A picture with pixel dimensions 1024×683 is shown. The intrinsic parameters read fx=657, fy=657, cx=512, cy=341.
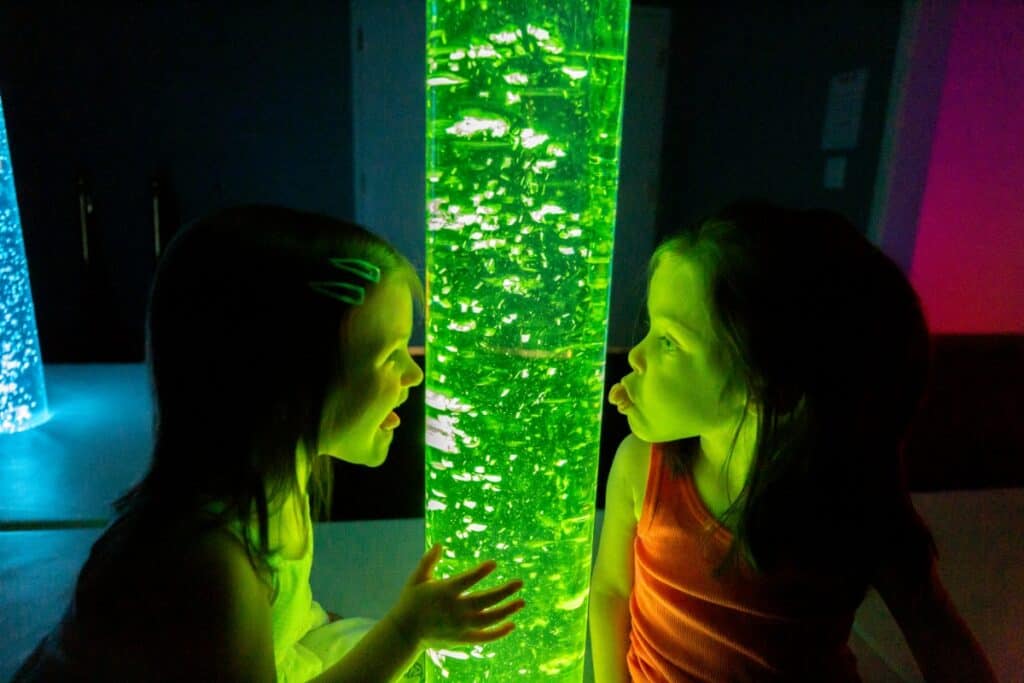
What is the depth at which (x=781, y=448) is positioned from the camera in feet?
2.08

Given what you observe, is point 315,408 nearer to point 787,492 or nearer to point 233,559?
point 233,559

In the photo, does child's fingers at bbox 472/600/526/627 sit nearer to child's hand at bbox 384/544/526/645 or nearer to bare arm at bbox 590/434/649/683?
child's hand at bbox 384/544/526/645

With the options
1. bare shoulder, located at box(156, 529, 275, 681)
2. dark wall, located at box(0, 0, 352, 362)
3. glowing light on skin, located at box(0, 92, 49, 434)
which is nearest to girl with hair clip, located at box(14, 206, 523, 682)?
bare shoulder, located at box(156, 529, 275, 681)

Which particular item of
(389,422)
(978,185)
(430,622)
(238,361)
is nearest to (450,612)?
(430,622)

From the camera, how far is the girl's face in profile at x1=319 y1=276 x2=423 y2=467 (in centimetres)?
61

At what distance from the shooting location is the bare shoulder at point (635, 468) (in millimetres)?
766

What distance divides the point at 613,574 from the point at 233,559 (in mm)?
460

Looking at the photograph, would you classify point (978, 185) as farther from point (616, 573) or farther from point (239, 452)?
point (239, 452)

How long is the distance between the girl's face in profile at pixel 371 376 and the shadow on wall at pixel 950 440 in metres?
0.86

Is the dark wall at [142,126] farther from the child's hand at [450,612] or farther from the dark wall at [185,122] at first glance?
the child's hand at [450,612]

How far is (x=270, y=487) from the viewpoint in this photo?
2.02ft

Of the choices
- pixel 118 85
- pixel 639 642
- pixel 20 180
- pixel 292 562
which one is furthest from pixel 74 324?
pixel 639 642

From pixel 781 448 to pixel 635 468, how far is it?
18 centimetres

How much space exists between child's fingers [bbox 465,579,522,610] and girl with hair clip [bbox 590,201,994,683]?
197 mm
